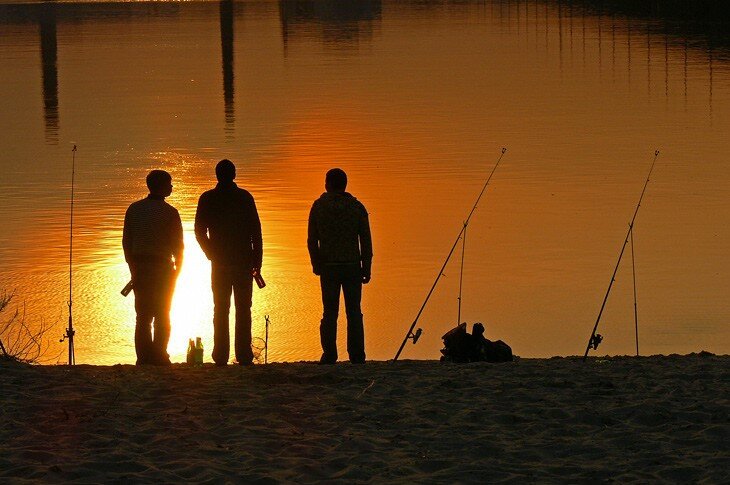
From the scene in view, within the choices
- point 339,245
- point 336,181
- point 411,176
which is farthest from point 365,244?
point 411,176

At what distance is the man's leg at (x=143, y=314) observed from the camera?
34.1ft

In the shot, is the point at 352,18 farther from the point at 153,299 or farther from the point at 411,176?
the point at 153,299

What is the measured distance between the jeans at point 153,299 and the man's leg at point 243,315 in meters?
0.50

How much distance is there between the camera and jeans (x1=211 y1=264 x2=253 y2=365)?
Result: 35.0 feet

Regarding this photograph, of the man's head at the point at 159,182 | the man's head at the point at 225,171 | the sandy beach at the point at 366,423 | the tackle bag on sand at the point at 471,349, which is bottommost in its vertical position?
the sandy beach at the point at 366,423

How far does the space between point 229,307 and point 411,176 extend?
1682 cm

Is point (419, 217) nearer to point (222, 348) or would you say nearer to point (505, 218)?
point (505, 218)

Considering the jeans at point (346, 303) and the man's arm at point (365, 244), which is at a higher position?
the man's arm at point (365, 244)

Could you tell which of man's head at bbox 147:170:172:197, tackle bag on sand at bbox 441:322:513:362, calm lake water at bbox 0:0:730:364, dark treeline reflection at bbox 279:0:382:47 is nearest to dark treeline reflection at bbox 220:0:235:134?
calm lake water at bbox 0:0:730:364

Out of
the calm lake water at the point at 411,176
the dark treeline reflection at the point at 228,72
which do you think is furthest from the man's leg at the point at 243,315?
the dark treeline reflection at the point at 228,72

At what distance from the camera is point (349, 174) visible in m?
28.1

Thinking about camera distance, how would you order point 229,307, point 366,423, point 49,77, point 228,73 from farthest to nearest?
point 228,73 → point 49,77 → point 229,307 → point 366,423

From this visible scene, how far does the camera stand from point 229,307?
10914 millimetres

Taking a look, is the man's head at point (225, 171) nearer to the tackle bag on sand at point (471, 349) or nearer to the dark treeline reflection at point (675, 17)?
the tackle bag on sand at point (471, 349)
